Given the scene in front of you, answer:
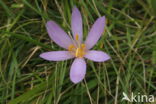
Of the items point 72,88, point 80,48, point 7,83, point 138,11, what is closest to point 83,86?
point 72,88

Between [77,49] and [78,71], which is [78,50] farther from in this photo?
[78,71]

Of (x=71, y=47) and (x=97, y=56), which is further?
(x=71, y=47)

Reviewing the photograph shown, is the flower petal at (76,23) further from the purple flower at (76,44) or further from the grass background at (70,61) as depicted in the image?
the grass background at (70,61)

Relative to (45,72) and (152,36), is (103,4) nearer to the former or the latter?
(152,36)

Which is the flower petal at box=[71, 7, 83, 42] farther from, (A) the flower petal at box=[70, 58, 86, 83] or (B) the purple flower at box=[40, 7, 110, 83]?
(A) the flower petal at box=[70, 58, 86, 83]

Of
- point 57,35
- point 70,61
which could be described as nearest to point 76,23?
point 57,35

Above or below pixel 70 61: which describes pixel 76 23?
above

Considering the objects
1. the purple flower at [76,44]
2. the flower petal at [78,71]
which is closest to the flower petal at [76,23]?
the purple flower at [76,44]
